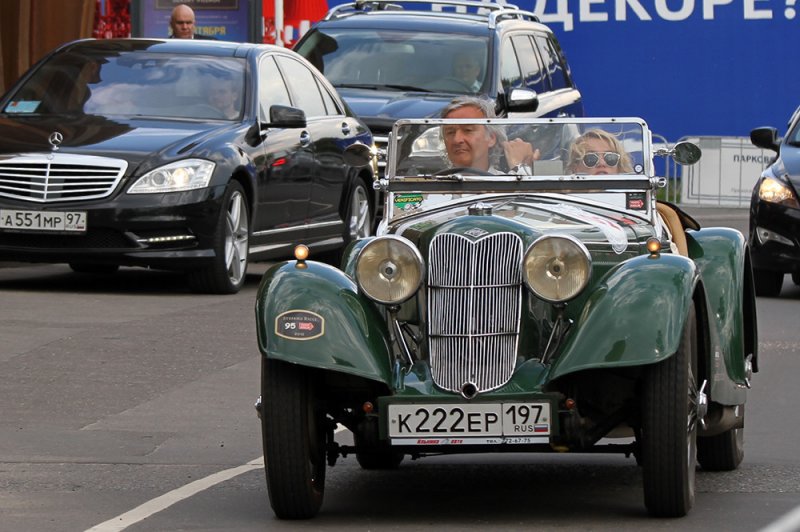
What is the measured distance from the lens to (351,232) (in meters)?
16.6

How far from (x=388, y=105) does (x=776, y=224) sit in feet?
13.5

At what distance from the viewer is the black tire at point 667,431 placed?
6539 mm

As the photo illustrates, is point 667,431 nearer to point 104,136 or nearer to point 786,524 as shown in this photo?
point 786,524

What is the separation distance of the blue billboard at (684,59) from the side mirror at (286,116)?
49.2 ft

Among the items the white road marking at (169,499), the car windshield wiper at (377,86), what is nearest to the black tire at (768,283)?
the car windshield wiper at (377,86)

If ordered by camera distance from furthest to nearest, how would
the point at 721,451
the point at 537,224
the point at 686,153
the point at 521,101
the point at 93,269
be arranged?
the point at 521,101 → the point at 93,269 → the point at 686,153 → the point at 721,451 → the point at 537,224

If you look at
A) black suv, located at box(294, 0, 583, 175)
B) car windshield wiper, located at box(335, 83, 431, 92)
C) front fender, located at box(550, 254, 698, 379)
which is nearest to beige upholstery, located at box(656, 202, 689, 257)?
front fender, located at box(550, 254, 698, 379)

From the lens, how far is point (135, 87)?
48.7ft

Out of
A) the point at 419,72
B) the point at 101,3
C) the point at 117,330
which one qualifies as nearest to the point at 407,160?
the point at 117,330

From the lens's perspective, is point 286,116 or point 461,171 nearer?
point 461,171

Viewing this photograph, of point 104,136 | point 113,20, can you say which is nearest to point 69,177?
point 104,136

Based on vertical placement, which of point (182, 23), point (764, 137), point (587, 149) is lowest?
point (764, 137)

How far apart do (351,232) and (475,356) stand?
385 inches

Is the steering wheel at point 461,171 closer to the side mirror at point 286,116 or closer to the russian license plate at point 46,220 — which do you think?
the russian license plate at point 46,220
